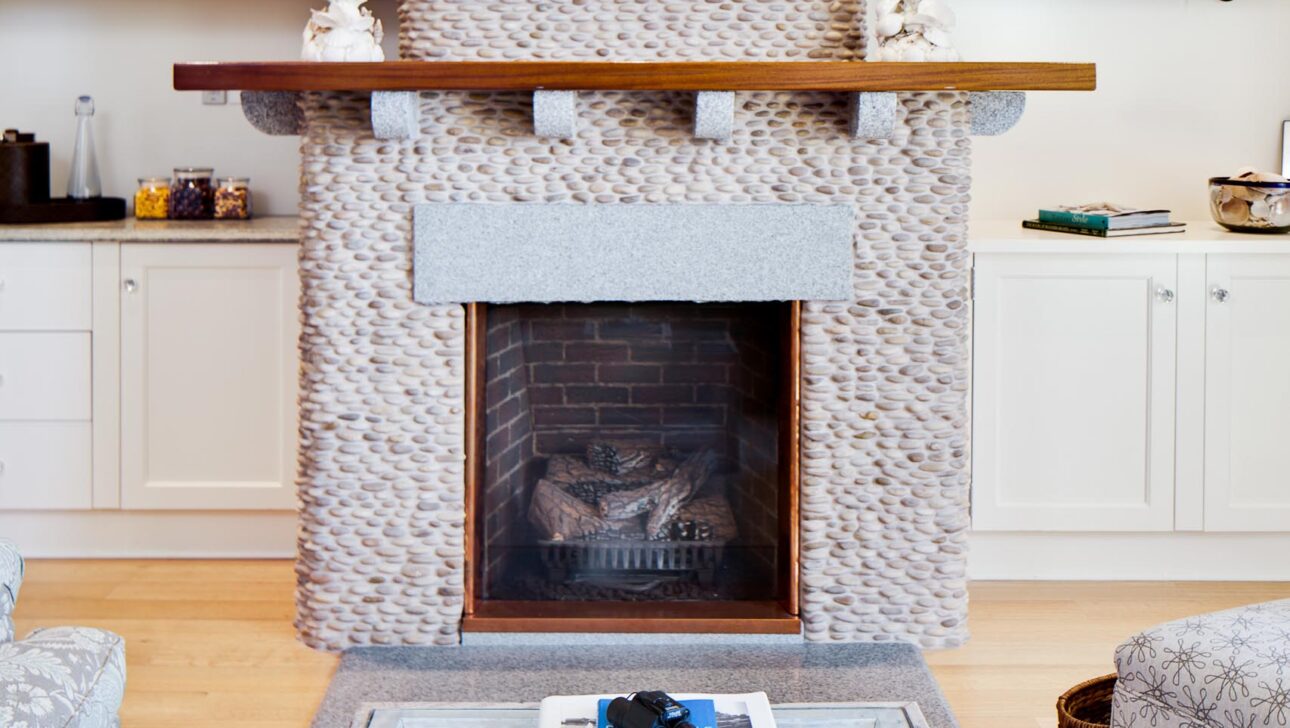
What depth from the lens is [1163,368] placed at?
10.9ft

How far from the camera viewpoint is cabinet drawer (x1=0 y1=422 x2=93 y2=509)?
3.56 m

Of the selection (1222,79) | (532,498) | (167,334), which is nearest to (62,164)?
(167,334)

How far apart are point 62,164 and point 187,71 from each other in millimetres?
1466

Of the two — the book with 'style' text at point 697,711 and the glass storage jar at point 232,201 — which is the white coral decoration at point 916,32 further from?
the glass storage jar at point 232,201

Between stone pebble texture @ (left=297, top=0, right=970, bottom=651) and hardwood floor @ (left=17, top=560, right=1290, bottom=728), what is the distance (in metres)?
0.15

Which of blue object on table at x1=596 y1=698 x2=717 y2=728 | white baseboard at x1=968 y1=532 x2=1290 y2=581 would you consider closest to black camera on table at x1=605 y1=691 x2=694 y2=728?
blue object on table at x1=596 y1=698 x2=717 y2=728

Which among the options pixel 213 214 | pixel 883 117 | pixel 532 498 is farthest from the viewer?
pixel 213 214

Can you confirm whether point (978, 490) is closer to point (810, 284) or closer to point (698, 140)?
point (810, 284)

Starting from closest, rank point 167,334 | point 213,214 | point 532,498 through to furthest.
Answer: point 532,498 < point 167,334 < point 213,214

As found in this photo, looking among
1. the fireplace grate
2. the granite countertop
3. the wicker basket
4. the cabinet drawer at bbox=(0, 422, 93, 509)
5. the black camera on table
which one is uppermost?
the granite countertop

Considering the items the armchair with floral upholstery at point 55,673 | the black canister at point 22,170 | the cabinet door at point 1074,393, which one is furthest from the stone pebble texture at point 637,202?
the black canister at point 22,170

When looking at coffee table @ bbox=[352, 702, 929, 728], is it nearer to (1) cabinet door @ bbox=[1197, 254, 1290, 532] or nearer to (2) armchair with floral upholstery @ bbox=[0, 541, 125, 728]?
(2) armchair with floral upholstery @ bbox=[0, 541, 125, 728]

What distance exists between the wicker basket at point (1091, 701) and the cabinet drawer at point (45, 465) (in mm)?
2479

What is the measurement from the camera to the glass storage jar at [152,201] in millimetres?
3840
